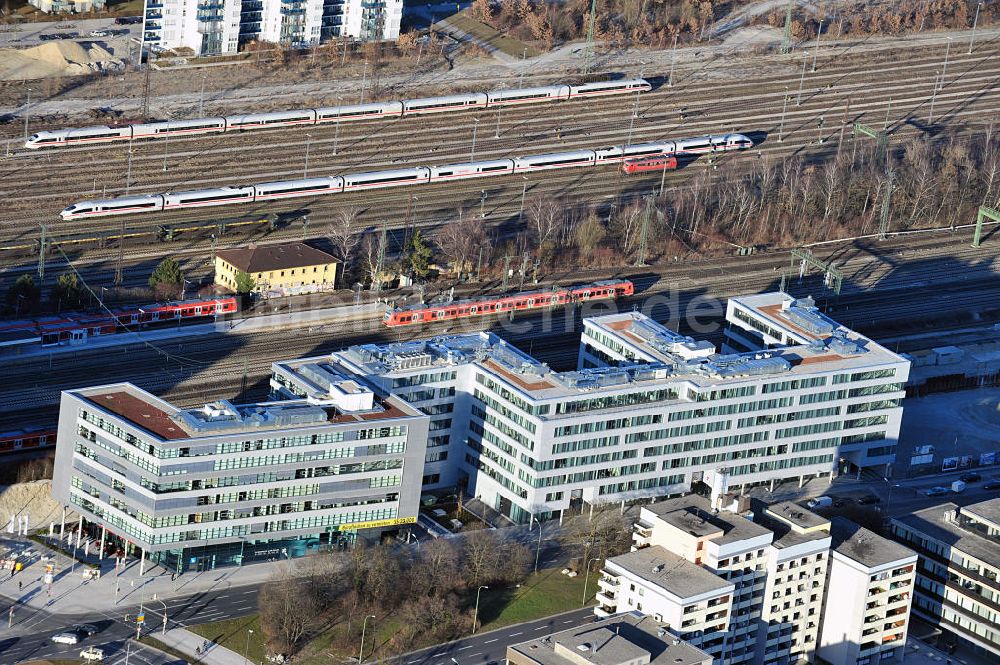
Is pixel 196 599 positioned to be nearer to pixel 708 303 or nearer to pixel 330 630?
pixel 330 630

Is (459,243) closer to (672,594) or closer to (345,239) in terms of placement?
(345,239)

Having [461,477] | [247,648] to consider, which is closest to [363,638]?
[247,648]

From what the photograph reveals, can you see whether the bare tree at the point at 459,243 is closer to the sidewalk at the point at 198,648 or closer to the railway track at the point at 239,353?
the railway track at the point at 239,353

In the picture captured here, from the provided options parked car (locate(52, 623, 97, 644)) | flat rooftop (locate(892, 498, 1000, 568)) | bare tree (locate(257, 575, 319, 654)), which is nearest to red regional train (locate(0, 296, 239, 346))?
parked car (locate(52, 623, 97, 644))

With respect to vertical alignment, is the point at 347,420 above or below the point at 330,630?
above

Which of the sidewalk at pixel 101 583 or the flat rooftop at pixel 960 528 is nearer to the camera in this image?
the sidewalk at pixel 101 583

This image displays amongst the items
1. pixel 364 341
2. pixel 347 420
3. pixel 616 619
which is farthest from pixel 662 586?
pixel 364 341

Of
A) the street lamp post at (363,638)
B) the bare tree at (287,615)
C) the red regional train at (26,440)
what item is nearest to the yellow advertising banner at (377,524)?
the bare tree at (287,615)
